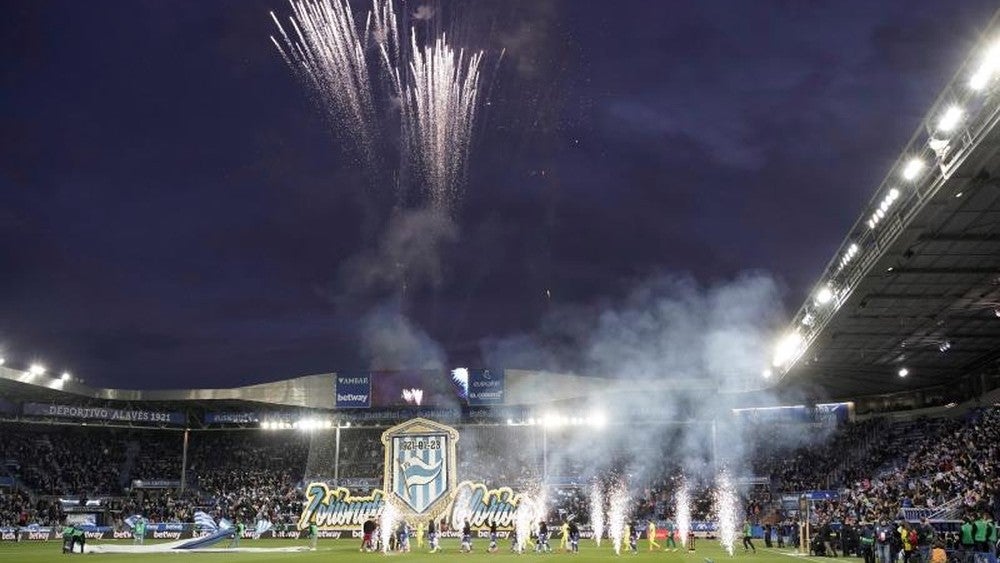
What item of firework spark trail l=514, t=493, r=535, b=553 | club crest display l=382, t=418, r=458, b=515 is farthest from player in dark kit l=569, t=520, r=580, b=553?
club crest display l=382, t=418, r=458, b=515

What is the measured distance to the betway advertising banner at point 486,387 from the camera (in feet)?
219

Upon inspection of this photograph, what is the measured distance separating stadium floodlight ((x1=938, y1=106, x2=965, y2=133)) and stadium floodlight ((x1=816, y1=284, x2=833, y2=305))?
14.3m

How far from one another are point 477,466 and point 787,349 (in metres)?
34.0

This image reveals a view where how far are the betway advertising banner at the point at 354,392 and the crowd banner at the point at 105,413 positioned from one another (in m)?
16.1

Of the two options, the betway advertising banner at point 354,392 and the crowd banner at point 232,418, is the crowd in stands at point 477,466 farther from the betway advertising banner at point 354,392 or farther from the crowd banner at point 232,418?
the betway advertising banner at point 354,392

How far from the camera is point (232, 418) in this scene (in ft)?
242

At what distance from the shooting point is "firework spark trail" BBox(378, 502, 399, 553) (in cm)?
3906

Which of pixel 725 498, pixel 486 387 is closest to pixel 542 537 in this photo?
pixel 725 498

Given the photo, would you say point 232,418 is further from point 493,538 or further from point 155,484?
point 493,538

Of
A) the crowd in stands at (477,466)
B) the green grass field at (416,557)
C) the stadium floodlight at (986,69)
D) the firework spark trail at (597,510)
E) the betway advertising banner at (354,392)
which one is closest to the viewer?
the stadium floodlight at (986,69)

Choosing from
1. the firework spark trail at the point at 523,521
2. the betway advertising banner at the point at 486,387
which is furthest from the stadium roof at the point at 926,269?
the betway advertising banner at the point at 486,387

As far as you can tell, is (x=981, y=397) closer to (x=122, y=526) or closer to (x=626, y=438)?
(x=626, y=438)

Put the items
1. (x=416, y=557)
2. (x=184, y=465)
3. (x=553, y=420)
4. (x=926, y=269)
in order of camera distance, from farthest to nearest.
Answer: (x=184, y=465)
(x=553, y=420)
(x=416, y=557)
(x=926, y=269)

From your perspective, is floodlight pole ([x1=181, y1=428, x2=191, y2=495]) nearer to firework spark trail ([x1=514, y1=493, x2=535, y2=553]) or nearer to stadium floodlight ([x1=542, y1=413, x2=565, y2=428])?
stadium floodlight ([x1=542, y1=413, x2=565, y2=428])
